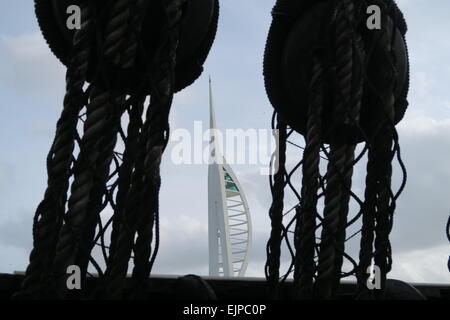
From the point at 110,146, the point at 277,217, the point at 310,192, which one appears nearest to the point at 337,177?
the point at 310,192

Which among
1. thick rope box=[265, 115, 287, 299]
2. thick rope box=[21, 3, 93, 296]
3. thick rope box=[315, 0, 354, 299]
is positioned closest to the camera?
thick rope box=[21, 3, 93, 296]

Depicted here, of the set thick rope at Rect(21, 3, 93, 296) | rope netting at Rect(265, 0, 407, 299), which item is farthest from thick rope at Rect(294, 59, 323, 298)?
thick rope at Rect(21, 3, 93, 296)

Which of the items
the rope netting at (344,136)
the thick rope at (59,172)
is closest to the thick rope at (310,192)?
the rope netting at (344,136)

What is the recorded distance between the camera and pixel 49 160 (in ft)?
5.26

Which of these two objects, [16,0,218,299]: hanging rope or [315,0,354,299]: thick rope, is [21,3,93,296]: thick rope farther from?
[315,0,354,299]: thick rope

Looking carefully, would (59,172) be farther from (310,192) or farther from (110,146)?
(310,192)

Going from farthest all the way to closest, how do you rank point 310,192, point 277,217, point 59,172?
point 277,217 < point 310,192 < point 59,172

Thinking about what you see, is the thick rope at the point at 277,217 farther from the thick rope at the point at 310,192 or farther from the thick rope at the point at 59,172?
the thick rope at the point at 59,172

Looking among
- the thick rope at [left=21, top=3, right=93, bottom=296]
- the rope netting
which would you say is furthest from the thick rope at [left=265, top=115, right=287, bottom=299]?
the thick rope at [left=21, top=3, right=93, bottom=296]

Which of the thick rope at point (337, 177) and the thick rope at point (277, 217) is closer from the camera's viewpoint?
the thick rope at point (337, 177)

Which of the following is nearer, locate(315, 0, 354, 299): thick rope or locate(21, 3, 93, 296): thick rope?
locate(21, 3, 93, 296): thick rope

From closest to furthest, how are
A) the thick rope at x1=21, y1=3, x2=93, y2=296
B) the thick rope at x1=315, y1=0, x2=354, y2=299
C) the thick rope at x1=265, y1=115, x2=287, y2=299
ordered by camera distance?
1. the thick rope at x1=21, y1=3, x2=93, y2=296
2. the thick rope at x1=315, y1=0, x2=354, y2=299
3. the thick rope at x1=265, y1=115, x2=287, y2=299

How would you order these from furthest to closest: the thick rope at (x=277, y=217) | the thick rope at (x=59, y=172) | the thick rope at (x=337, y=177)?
the thick rope at (x=277, y=217), the thick rope at (x=337, y=177), the thick rope at (x=59, y=172)
